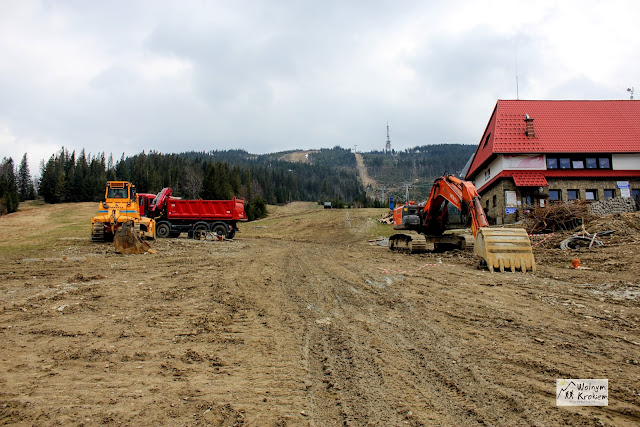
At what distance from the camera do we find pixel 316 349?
4.61 m

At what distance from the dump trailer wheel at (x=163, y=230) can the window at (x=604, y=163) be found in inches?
1193

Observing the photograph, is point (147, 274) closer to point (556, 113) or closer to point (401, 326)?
point (401, 326)

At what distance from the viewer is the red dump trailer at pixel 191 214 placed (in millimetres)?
25188

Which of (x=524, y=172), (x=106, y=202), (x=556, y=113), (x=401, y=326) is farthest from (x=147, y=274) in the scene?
(x=556, y=113)

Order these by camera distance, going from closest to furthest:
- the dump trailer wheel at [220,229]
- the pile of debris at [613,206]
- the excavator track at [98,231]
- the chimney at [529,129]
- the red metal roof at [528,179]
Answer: the excavator track at [98,231] → the pile of debris at [613,206] → the dump trailer wheel at [220,229] → the red metal roof at [528,179] → the chimney at [529,129]

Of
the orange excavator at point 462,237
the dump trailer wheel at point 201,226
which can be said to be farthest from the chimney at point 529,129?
the dump trailer wheel at point 201,226

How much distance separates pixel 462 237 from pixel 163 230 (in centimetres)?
1820

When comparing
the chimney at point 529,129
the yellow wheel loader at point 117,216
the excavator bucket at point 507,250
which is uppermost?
the chimney at point 529,129

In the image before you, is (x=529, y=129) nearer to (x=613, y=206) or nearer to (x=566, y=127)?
(x=566, y=127)

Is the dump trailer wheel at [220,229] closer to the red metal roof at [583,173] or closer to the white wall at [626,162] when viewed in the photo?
the red metal roof at [583,173]

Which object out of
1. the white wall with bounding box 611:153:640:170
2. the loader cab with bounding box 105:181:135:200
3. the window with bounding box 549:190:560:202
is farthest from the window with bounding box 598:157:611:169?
the loader cab with bounding box 105:181:135:200

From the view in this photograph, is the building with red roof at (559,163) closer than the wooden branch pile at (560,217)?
No

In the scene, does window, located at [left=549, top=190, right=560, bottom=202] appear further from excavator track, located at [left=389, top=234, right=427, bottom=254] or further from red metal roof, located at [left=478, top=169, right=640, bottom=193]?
excavator track, located at [left=389, top=234, right=427, bottom=254]

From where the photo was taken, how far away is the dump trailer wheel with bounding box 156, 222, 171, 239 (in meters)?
24.9
